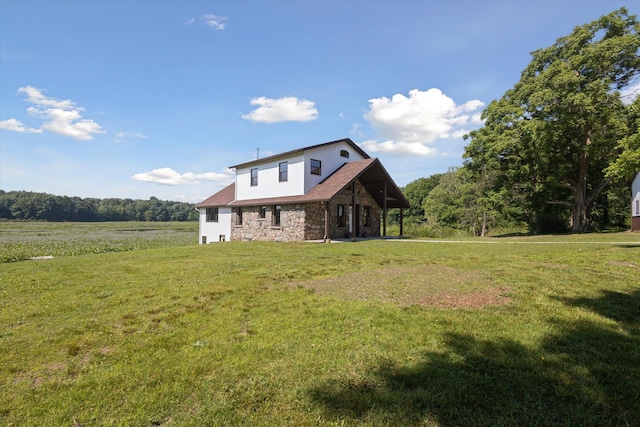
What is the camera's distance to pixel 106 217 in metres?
95.1

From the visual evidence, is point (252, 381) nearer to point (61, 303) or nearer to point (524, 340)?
point (524, 340)

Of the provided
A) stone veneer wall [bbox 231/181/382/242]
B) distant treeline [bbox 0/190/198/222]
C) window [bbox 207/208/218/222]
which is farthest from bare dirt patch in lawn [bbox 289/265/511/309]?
distant treeline [bbox 0/190/198/222]

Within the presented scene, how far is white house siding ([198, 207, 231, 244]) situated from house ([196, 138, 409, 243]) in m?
0.17

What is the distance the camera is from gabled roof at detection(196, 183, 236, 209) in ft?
86.3

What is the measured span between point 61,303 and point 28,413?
379 centimetres

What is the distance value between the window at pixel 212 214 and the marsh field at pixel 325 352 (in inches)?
794

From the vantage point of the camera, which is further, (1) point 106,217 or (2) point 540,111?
(1) point 106,217

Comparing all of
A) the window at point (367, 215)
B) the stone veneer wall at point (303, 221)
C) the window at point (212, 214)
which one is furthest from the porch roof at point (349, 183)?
the window at point (212, 214)

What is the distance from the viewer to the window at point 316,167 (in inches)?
798

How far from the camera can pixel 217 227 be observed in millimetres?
26750

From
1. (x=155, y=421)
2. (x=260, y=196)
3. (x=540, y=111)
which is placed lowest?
(x=155, y=421)

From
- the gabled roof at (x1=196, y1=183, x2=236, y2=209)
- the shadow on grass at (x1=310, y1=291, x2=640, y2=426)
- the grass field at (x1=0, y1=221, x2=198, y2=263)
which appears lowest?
the grass field at (x1=0, y1=221, x2=198, y2=263)

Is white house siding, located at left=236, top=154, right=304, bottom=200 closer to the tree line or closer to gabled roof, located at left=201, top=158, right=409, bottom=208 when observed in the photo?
gabled roof, located at left=201, top=158, right=409, bottom=208

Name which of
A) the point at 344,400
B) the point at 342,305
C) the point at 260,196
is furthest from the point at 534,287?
the point at 260,196
